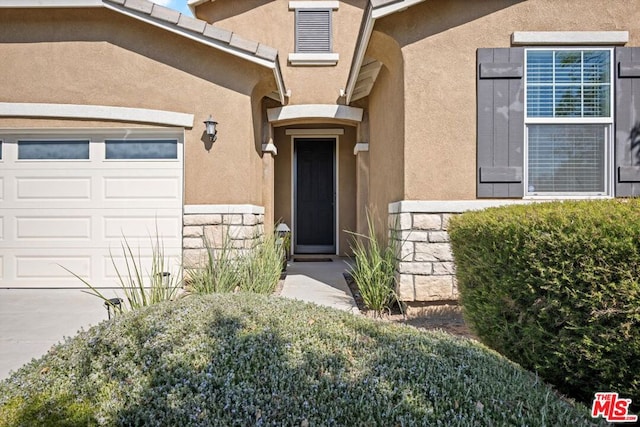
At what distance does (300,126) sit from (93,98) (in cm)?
453

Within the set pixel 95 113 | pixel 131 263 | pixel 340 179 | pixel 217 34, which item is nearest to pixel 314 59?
pixel 340 179

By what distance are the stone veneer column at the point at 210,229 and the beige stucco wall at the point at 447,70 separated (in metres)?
2.37

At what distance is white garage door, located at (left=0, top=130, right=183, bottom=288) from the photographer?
18.7 feet

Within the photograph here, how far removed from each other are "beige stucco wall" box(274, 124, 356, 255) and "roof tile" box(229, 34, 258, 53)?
362 centimetres

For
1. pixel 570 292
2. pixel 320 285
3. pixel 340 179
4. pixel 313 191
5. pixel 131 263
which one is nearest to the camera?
pixel 570 292

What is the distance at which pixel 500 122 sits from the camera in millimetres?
4508

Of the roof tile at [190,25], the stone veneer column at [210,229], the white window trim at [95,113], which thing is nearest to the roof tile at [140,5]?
the roof tile at [190,25]

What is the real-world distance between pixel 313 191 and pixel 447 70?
5337 mm

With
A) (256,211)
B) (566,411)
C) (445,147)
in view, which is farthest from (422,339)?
(256,211)

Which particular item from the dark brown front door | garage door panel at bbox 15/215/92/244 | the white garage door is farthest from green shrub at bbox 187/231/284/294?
the dark brown front door

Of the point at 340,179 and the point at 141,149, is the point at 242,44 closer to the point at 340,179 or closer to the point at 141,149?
the point at 141,149

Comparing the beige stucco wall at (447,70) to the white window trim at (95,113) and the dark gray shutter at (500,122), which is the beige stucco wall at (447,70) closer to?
the dark gray shutter at (500,122)

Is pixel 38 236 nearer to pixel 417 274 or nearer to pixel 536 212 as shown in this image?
pixel 417 274

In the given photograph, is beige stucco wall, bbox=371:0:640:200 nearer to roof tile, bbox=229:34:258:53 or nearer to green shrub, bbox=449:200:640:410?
roof tile, bbox=229:34:258:53
